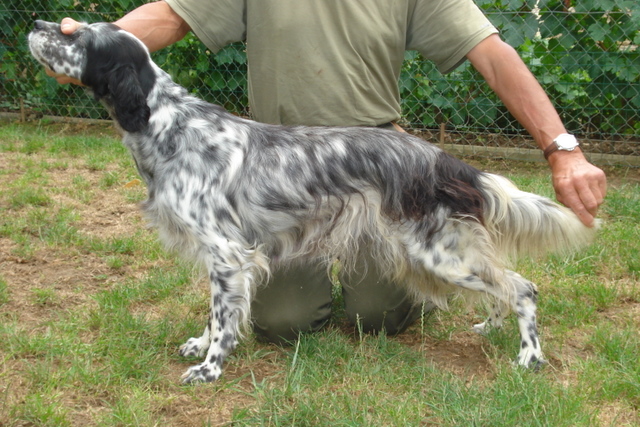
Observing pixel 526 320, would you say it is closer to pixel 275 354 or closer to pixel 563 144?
pixel 563 144

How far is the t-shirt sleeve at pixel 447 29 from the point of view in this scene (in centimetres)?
320

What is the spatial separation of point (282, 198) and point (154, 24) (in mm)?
1023

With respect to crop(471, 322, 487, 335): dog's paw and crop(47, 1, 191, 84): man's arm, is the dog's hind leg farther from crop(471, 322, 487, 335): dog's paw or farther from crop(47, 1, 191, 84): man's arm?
crop(47, 1, 191, 84): man's arm

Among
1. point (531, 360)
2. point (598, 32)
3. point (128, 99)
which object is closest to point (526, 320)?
point (531, 360)

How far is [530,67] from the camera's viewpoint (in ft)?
19.7

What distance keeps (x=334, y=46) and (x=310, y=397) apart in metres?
1.64

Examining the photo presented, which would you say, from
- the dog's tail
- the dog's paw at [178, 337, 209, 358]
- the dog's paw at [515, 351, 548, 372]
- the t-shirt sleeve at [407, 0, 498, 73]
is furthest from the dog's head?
the dog's paw at [515, 351, 548, 372]

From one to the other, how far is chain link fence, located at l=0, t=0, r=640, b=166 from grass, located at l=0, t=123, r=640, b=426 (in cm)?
171

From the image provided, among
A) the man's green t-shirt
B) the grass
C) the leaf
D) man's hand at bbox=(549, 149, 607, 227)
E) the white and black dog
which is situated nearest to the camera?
the grass

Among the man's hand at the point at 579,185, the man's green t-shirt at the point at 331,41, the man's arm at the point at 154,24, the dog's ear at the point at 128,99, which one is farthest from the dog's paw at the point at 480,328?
the man's arm at the point at 154,24

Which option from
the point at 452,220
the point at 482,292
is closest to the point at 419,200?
the point at 452,220

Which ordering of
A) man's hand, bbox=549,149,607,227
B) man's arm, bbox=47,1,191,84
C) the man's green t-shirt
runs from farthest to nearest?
1. the man's green t-shirt
2. man's arm, bbox=47,1,191,84
3. man's hand, bbox=549,149,607,227

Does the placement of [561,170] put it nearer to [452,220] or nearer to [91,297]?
[452,220]

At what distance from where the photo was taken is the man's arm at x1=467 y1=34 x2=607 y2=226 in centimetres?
274
